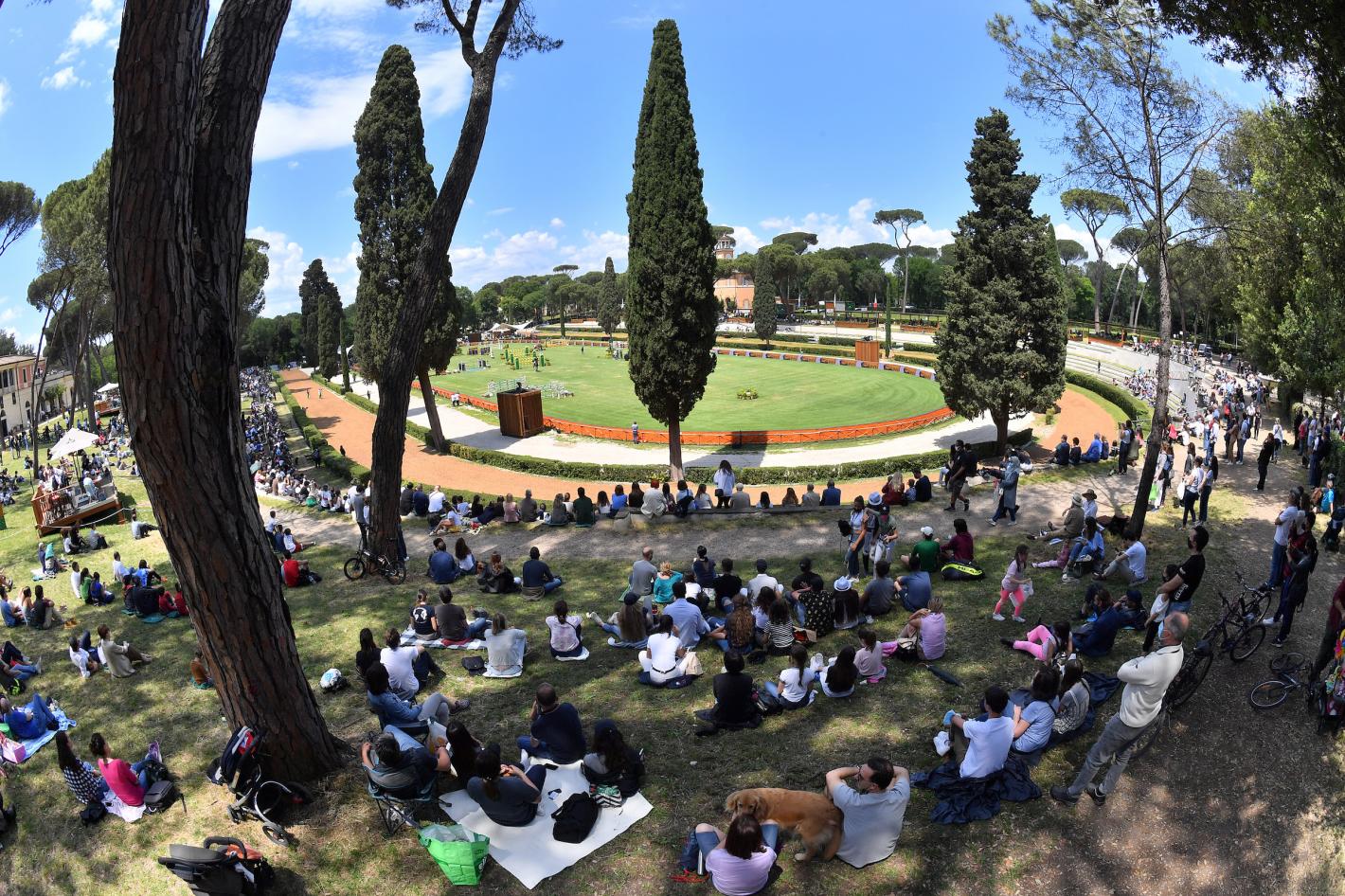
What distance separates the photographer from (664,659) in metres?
9.16

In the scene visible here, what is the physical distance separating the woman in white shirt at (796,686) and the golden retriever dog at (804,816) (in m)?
2.15

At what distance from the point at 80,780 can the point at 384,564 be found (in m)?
6.86

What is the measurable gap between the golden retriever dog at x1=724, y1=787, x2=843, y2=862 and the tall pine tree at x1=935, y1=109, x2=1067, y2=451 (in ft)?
72.6

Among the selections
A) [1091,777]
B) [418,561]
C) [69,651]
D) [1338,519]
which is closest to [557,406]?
[418,561]

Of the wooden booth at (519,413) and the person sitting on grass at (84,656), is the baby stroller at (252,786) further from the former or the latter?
the wooden booth at (519,413)

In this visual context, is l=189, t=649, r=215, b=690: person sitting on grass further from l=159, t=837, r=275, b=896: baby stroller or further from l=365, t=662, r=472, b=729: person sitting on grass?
l=159, t=837, r=275, b=896: baby stroller

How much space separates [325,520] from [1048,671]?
18.4m

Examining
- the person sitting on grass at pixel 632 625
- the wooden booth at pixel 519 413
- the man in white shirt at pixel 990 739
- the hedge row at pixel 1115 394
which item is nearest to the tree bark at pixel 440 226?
the person sitting on grass at pixel 632 625

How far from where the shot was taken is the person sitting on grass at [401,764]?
654 centimetres

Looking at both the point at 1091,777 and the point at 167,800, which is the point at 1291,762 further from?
the point at 167,800

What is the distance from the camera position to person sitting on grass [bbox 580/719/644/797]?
22.3ft

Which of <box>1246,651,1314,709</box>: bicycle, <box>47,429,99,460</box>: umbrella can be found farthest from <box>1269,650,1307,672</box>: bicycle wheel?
<box>47,429,99,460</box>: umbrella

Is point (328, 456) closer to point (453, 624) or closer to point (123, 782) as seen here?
point (453, 624)

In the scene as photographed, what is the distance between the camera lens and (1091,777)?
Result: 658 cm
